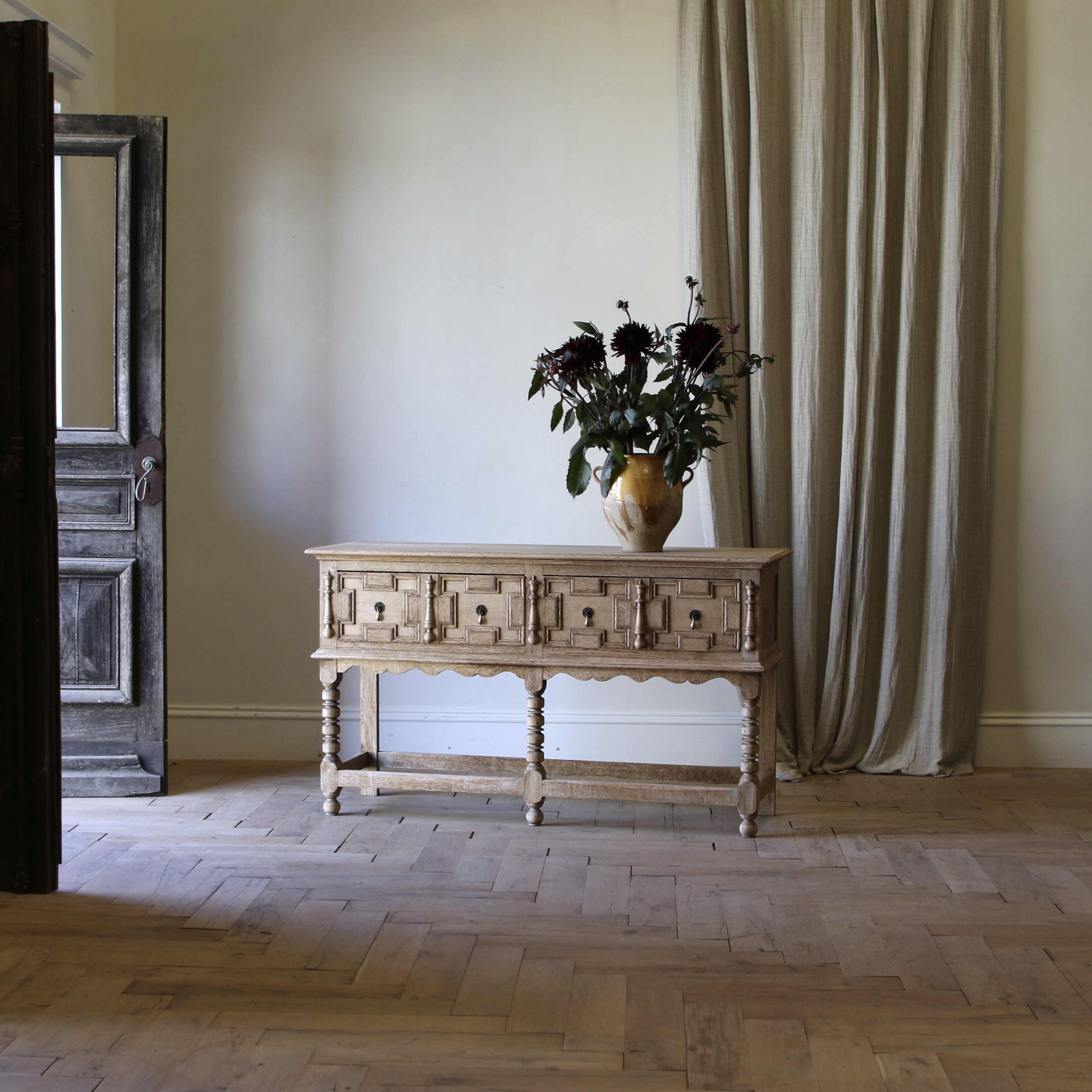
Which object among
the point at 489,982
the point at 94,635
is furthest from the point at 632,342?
the point at 94,635

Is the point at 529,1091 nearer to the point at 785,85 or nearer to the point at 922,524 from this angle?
the point at 922,524

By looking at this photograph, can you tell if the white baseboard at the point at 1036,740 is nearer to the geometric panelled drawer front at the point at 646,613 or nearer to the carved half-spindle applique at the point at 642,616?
the geometric panelled drawer front at the point at 646,613

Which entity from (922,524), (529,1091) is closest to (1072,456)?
(922,524)

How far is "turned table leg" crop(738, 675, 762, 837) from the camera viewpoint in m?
3.00

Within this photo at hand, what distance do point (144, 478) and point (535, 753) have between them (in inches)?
61.2

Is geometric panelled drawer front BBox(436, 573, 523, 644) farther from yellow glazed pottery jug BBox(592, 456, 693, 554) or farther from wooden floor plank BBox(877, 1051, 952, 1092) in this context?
wooden floor plank BBox(877, 1051, 952, 1092)

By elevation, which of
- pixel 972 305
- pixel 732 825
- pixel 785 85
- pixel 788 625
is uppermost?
pixel 785 85

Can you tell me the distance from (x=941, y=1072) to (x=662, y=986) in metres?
0.54

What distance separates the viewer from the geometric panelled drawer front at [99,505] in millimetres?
3449

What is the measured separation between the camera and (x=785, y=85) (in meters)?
3.61

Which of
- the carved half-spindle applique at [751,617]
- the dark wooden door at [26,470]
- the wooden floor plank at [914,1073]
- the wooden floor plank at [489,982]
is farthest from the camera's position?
the carved half-spindle applique at [751,617]

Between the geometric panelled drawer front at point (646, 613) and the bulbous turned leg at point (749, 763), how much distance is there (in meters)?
0.15

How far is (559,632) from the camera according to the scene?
307 cm

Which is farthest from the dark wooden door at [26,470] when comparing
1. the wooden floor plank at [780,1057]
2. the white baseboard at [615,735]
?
the wooden floor plank at [780,1057]
